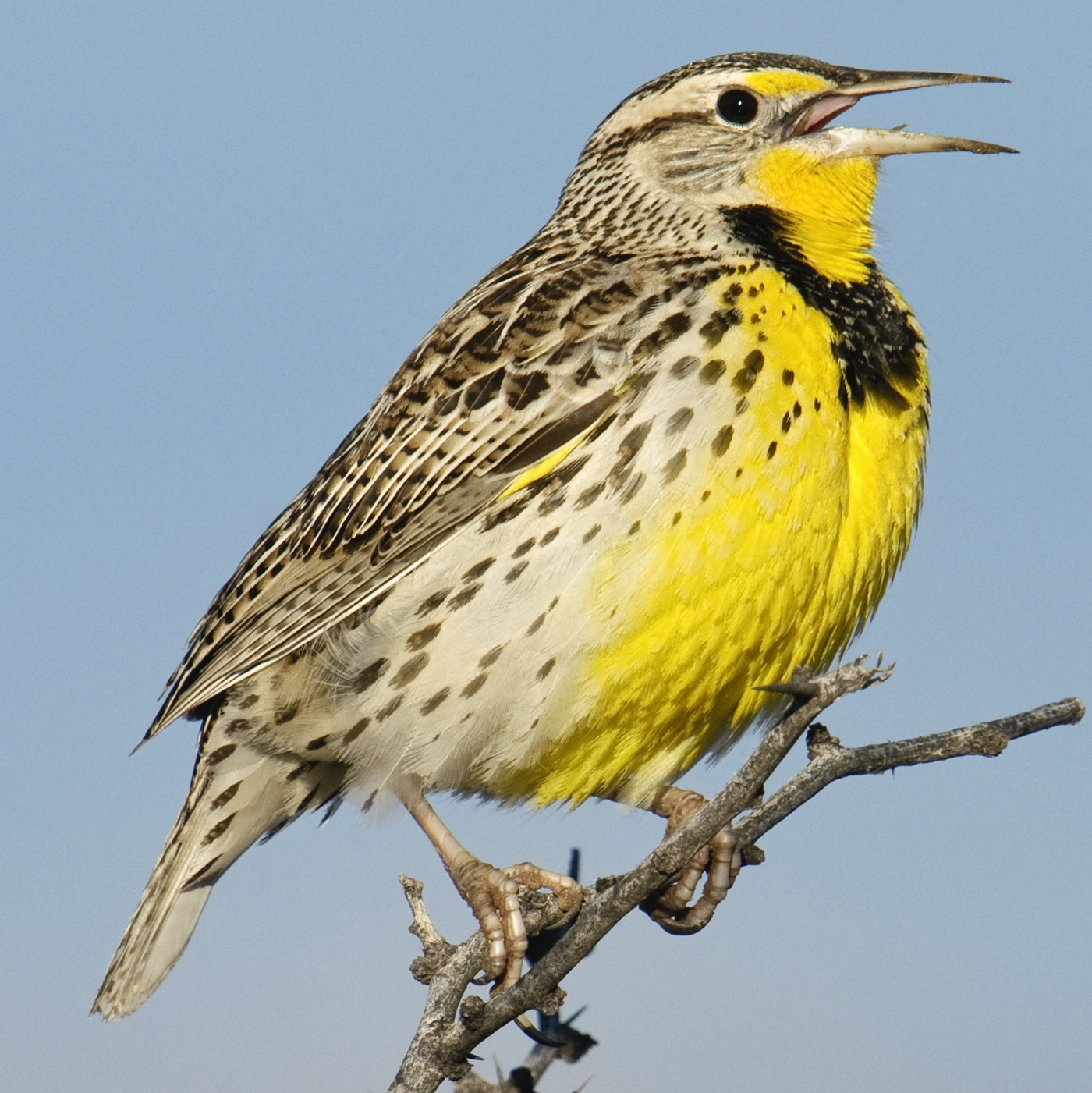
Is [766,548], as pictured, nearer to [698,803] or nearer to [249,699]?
[698,803]

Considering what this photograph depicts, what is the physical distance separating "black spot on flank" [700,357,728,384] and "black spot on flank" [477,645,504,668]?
2.47 feet

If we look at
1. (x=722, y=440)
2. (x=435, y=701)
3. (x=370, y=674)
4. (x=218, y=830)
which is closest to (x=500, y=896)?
(x=435, y=701)

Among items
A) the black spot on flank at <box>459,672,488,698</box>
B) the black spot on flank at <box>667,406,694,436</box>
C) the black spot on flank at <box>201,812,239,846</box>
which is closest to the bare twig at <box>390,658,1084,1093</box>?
the black spot on flank at <box>459,672,488,698</box>

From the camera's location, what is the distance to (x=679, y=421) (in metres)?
3.69

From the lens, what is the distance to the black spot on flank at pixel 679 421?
368 centimetres

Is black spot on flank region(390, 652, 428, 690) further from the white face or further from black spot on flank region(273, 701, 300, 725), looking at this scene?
the white face

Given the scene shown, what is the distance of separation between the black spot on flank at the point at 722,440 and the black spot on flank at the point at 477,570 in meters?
0.56

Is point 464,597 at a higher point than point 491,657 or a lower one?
higher

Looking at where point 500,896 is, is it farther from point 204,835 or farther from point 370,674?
point 204,835

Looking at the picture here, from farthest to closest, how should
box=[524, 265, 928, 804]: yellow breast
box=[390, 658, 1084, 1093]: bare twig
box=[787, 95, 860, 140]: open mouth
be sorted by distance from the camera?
box=[787, 95, 860, 140]: open mouth < box=[524, 265, 928, 804]: yellow breast < box=[390, 658, 1084, 1093]: bare twig

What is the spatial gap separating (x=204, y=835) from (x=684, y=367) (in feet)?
5.98

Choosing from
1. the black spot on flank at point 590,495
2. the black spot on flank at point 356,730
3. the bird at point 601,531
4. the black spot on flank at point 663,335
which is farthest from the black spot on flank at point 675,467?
the black spot on flank at point 356,730

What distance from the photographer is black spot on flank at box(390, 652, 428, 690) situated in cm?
388

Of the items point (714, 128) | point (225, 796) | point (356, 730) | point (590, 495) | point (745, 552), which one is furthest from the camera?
point (714, 128)
